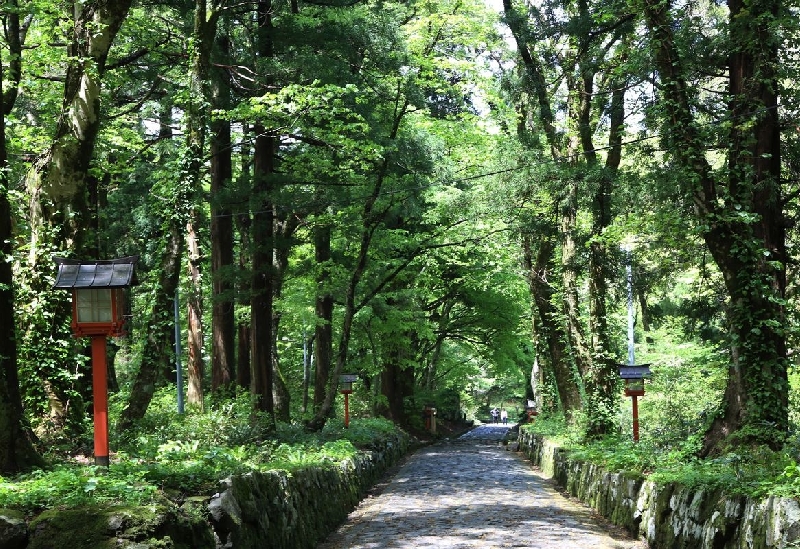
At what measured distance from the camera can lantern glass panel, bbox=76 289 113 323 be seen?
736 centimetres

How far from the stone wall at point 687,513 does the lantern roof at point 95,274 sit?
5.62 m

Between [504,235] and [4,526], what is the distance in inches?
763

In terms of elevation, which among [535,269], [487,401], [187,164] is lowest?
[487,401]

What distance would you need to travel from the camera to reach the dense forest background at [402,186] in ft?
33.2

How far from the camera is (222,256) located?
18578 mm

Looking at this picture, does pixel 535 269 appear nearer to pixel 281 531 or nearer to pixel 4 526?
pixel 281 531

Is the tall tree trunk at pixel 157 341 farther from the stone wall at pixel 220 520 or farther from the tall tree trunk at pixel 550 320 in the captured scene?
the tall tree trunk at pixel 550 320

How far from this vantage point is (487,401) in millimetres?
78250

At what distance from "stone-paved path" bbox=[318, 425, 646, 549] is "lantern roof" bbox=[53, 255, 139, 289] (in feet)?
14.3

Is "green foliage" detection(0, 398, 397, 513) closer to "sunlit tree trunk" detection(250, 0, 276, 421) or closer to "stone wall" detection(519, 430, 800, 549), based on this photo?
"sunlit tree trunk" detection(250, 0, 276, 421)

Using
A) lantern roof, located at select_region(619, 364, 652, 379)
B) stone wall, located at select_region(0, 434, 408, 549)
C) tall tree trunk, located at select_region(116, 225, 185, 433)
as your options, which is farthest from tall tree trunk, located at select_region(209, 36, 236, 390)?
lantern roof, located at select_region(619, 364, 652, 379)

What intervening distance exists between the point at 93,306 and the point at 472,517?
6.56 m

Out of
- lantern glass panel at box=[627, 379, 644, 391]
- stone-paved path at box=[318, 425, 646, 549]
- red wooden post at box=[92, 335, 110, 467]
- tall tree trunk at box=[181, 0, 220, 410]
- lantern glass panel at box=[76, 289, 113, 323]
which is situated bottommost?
stone-paved path at box=[318, 425, 646, 549]

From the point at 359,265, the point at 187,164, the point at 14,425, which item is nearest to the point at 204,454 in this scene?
the point at 14,425
